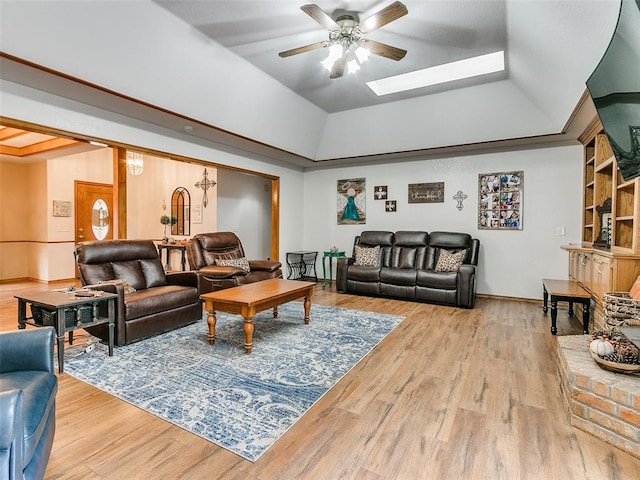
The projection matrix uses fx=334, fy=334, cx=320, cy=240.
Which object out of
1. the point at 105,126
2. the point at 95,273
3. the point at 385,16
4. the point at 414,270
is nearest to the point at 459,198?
the point at 414,270

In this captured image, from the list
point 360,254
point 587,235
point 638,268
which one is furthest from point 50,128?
point 587,235

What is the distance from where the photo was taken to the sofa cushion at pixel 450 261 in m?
5.25

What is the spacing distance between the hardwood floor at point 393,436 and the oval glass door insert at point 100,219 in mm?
5858

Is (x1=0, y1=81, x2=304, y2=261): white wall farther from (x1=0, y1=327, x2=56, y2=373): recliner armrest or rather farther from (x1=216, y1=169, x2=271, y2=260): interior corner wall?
(x1=0, y1=327, x2=56, y2=373): recliner armrest

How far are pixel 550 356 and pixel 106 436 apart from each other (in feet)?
11.7

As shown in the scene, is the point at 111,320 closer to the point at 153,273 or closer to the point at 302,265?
the point at 153,273

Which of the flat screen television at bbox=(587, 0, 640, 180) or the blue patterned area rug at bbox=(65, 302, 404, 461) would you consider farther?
the blue patterned area rug at bbox=(65, 302, 404, 461)

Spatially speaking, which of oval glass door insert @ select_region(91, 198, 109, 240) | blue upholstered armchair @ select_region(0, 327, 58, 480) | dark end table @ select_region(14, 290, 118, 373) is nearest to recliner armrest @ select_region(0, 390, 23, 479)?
blue upholstered armchair @ select_region(0, 327, 58, 480)

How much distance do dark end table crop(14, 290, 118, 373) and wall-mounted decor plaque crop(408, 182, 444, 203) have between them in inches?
200

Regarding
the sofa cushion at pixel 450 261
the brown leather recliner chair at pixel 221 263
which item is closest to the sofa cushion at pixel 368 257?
the sofa cushion at pixel 450 261

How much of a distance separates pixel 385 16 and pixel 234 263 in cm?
376

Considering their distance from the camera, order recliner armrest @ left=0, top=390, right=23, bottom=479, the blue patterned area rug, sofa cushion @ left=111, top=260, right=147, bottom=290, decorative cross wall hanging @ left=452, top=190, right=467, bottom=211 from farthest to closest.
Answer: decorative cross wall hanging @ left=452, top=190, right=467, bottom=211 → sofa cushion @ left=111, top=260, right=147, bottom=290 → the blue patterned area rug → recliner armrest @ left=0, top=390, right=23, bottom=479

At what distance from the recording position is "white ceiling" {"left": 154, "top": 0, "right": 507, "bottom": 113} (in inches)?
116

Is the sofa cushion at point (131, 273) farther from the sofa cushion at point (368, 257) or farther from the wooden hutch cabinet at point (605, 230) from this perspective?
the wooden hutch cabinet at point (605, 230)
